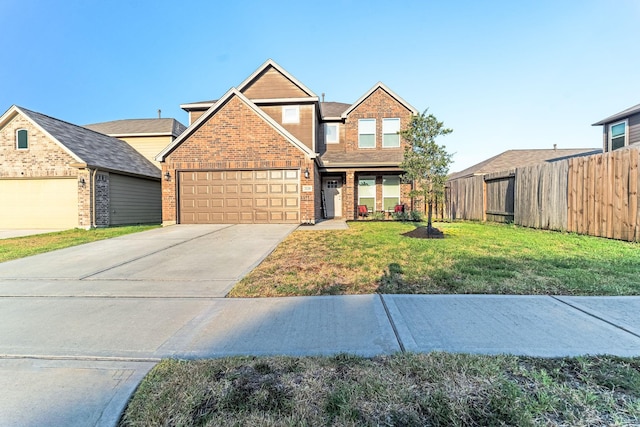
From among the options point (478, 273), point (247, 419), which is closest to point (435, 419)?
point (247, 419)

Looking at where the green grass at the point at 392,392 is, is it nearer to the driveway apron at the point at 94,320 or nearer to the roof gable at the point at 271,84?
the driveway apron at the point at 94,320

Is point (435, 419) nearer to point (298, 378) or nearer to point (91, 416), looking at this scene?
point (298, 378)

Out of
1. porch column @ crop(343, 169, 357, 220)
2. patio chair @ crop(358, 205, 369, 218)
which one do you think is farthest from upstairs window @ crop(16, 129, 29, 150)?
patio chair @ crop(358, 205, 369, 218)

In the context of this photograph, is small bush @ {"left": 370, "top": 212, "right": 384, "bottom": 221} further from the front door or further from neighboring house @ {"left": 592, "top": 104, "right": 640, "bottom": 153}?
neighboring house @ {"left": 592, "top": 104, "right": 640, "bottom": 153}

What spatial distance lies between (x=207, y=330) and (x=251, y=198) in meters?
10.3

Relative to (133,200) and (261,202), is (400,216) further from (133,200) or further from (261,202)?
(133,200)

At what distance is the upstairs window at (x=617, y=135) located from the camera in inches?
624

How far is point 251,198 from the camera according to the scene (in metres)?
13.2

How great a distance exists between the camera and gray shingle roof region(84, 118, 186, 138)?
20438 mm

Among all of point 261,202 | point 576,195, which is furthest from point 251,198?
point 576,195

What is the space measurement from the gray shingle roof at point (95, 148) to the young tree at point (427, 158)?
13502 mm

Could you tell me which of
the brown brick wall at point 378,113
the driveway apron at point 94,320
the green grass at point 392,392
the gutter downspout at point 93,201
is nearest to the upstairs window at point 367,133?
the brown brick wall at point 378,113

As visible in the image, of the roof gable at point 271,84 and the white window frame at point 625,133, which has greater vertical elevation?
the roof gable at point 271,84

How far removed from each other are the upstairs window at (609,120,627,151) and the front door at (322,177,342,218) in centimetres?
1490
